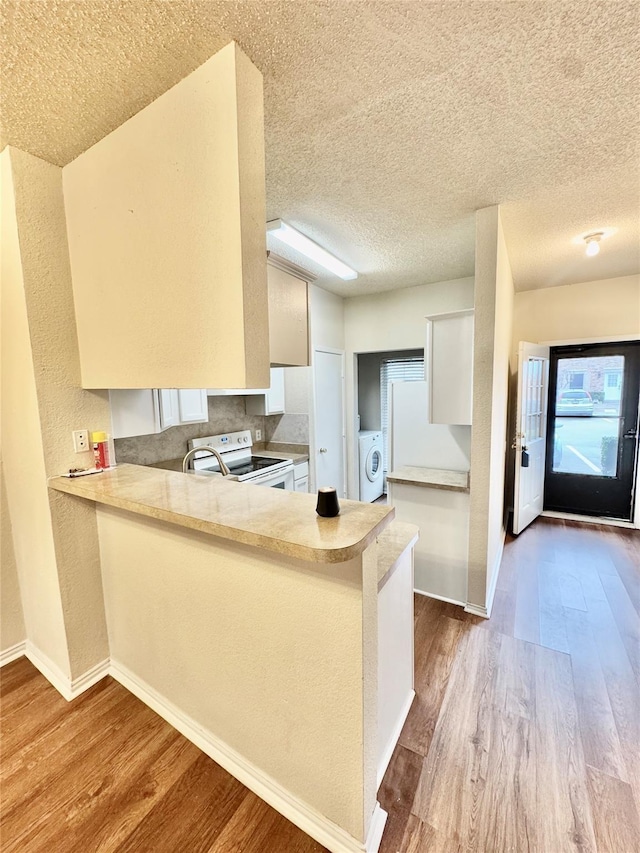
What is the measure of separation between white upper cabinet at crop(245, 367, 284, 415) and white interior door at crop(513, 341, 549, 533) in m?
2.46

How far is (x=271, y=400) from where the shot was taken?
367 cm

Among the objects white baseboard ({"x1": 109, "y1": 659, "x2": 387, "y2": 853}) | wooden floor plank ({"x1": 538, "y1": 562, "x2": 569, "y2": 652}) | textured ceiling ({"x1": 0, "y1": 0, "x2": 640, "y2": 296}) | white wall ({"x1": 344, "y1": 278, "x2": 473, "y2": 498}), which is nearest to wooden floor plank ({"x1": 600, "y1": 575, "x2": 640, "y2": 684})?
wooden floor plank ({"x1": 538, "y1": 562, "x2": 569, "y2": 652})

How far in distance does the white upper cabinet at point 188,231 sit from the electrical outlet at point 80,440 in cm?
53

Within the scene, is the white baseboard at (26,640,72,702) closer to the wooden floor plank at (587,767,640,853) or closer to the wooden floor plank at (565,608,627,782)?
the wooden floor plank at (587,767,640,853)

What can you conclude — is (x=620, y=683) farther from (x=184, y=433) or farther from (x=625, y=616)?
(x=184, y=433)

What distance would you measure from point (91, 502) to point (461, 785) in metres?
2.13

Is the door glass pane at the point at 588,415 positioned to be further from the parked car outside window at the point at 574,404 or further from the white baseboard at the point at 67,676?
the white baseboard at the point at 67,676

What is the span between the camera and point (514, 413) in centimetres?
373

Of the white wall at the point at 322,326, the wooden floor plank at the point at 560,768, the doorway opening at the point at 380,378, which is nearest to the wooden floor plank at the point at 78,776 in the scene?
the wooden floor plank at the point at 560,768

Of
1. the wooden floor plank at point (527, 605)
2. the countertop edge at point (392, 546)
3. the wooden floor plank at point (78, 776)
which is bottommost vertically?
the wooden floor plank at point (527, 605)

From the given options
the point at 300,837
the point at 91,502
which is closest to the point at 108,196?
the point at 91,502

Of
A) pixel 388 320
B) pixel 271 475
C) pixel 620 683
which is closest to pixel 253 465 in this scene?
pixel 271 475

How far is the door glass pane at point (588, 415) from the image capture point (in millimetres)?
3803

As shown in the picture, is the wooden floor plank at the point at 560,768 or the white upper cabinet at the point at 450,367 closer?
the wooden floor plank at the point at 560,768
